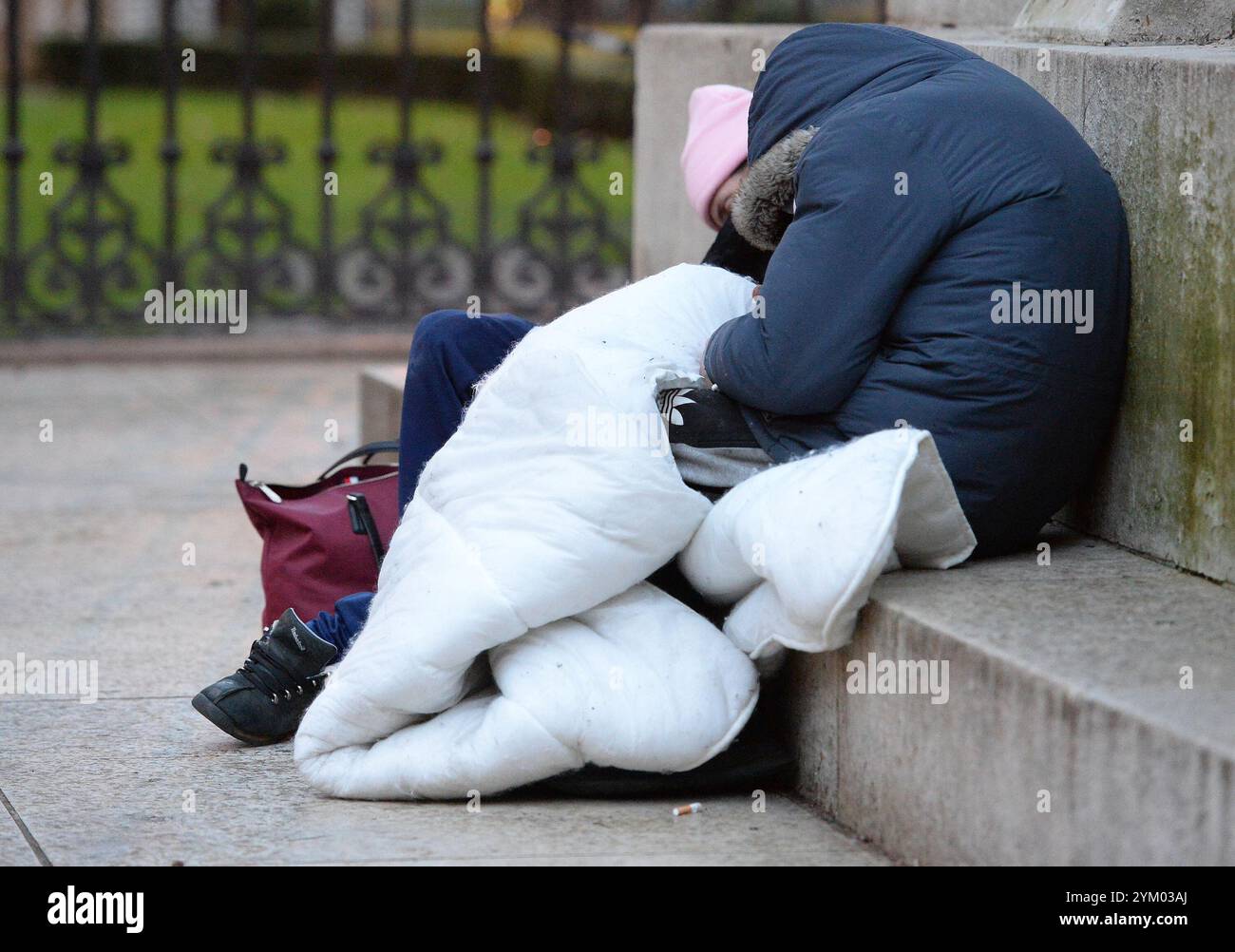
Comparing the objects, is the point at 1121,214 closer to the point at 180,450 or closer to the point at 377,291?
the point at 180,450

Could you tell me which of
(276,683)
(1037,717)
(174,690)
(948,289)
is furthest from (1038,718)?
(174,690)

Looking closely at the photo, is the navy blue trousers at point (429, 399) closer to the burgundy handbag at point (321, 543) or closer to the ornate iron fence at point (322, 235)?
the burgundy handbag at point (321, 543)

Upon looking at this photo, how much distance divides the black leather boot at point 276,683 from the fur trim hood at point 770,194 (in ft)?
3.44

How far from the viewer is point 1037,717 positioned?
2.28 m

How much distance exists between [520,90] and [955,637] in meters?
15.0

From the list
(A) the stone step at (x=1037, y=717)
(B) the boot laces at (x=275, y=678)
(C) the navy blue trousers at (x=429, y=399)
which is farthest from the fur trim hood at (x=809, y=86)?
(B) the boot laces at (x=275, y=678)

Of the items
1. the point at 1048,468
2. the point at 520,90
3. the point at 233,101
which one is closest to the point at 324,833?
the point at 1048,468

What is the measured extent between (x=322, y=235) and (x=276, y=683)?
4.92 meters

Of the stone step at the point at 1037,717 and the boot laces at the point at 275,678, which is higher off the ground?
the stone step at the point at 1037,717

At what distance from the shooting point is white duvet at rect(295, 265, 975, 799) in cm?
262

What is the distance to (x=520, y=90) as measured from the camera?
16.9 m

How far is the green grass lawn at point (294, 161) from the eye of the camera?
12383mm

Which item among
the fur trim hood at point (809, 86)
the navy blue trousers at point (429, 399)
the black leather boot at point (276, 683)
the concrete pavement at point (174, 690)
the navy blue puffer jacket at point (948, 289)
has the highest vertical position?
the fur trim hood at point (809, 86)
